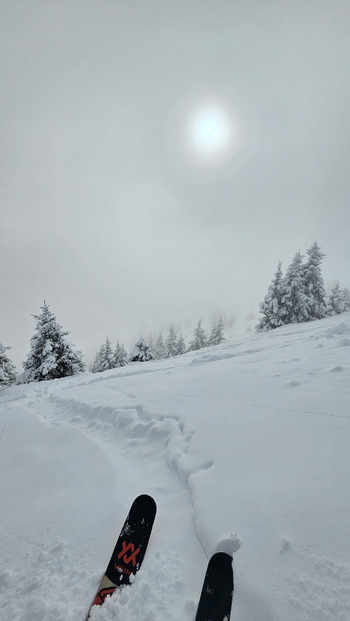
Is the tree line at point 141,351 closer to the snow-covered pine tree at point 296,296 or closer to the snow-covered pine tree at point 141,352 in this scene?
the snow-covered pine tree at point 141,352

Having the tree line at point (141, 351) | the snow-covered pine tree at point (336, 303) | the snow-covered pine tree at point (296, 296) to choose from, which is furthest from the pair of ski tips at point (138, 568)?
the snow-covered pine tree at point (336, 303)

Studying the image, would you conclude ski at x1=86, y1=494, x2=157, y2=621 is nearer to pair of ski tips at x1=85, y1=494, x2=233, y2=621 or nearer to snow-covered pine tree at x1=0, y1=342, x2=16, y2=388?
pair of ski tips at x1=85, y1=494, x2=233, y2=621

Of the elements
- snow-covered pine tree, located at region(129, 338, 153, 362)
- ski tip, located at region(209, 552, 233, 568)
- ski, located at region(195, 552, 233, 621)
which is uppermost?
snow-covered pine tree, located at region(129, 338, 153, 362)

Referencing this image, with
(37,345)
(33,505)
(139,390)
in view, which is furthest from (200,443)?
(37,345)

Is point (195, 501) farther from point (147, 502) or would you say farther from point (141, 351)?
point (141, 351)

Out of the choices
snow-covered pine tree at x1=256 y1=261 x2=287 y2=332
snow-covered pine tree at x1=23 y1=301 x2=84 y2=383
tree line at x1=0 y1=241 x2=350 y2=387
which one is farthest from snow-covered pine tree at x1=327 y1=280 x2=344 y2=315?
snow-covered pine tree at x1=23 y1=301 x2=84 y2=383

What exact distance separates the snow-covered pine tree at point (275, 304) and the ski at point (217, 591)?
2562cm

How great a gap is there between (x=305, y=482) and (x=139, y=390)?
247 inches

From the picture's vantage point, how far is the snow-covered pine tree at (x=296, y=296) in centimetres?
2569

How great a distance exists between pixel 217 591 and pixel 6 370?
2792cm

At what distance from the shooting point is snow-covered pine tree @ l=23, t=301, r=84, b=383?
894 inches

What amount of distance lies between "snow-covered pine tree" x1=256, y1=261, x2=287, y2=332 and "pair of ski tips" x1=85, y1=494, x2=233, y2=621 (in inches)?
995

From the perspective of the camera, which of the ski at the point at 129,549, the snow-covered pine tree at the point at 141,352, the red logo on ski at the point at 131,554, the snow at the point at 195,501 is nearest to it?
the snow at the point at 195,501

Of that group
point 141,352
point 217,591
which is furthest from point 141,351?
point 217,591
